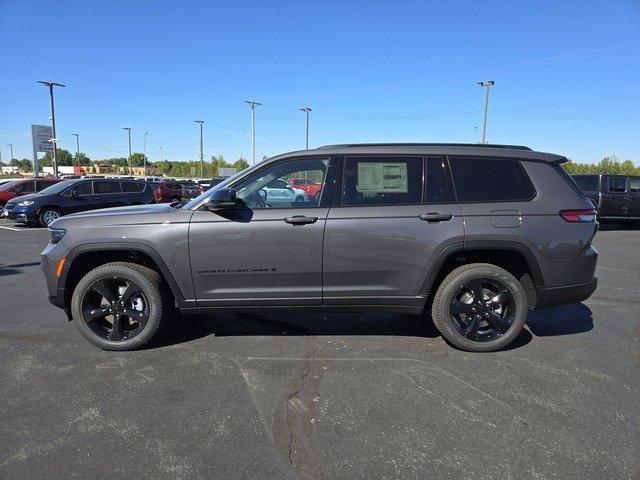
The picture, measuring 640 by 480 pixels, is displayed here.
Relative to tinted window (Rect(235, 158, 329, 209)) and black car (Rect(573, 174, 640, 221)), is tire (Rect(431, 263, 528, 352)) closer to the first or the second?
tinted window (Rect(235, 158, 329, 209))

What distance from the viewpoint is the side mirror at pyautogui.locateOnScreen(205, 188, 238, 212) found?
136 inches

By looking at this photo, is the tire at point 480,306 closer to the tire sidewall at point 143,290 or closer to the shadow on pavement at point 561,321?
the shadow on pavement at point 561,321

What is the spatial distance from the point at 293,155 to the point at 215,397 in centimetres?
213

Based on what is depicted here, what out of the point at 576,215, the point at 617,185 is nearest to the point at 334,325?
the point at 576,215

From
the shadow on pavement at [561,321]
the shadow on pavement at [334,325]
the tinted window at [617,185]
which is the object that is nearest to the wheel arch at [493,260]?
the shadow on pavement at [334,325]

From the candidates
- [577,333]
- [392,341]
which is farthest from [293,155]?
[577,333]

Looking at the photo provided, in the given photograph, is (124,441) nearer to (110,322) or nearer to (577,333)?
(110,322)

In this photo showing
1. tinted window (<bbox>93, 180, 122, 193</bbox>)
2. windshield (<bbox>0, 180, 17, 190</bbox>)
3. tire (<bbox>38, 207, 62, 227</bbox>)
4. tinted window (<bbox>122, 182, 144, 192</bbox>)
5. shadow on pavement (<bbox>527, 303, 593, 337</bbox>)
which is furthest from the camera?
windshield (<bbox>0, 180, 17, 190</bbox>)

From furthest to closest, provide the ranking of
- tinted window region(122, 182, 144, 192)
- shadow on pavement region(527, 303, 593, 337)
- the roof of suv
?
tinted window region(122, 182, 144, 192) < shadow on pavement region(527, 303, 593, 337) < the roof of suv

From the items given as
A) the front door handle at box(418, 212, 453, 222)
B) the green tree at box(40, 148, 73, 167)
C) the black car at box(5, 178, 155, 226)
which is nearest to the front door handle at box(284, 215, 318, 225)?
the front door handle at box(418, 212, 453, 222)

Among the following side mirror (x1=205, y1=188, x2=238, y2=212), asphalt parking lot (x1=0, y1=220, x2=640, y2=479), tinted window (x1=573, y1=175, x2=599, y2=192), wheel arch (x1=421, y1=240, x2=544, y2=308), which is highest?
tinted window (x1=573, y1=175, x2=599, y2=192)

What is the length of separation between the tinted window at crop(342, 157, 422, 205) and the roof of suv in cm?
9

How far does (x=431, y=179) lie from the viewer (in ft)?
12.3

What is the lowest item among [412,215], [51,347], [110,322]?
[51,347]
